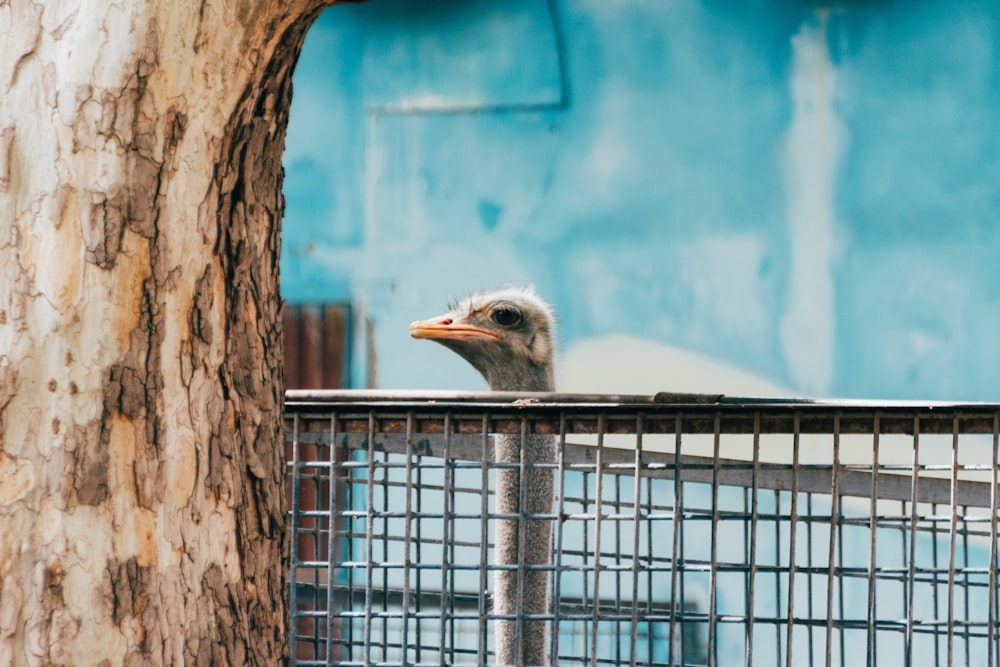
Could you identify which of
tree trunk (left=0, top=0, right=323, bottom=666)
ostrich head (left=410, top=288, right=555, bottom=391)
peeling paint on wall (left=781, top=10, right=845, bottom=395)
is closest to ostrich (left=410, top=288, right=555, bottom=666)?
ostrich head (left=410, top=288, right=555, bottom=391)

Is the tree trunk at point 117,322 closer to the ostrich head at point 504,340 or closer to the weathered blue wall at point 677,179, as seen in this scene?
the ostrich head at point 504,340

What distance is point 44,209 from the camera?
130 centimetres

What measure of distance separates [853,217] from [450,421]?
3168 millimetres

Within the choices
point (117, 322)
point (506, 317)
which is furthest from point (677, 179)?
point (117, 322)

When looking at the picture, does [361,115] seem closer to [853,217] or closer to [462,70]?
[462,70]

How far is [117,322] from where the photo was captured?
1.32m

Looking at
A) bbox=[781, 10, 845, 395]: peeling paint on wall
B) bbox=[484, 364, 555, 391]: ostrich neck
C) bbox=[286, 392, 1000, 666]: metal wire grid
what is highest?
bbox=[781, 10, 845, 395]: peeling paint on wall

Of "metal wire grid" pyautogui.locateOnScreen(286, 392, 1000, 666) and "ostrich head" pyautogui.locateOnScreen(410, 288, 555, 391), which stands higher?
"ostrich head" pyautogui.locateOnScreen(410, 288, 555, 391)

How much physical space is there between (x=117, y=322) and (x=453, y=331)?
5.77 ft

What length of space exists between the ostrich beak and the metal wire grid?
29cm

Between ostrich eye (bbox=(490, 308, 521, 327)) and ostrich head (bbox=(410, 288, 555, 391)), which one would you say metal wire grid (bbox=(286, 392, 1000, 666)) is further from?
ostrich eye (bbox=(490, 308, 521, 327))

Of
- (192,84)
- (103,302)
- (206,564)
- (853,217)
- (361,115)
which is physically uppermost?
(361,115)

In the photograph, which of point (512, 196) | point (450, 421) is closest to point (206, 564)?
point (450, 421)

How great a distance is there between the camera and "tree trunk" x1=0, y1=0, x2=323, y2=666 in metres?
1.30
